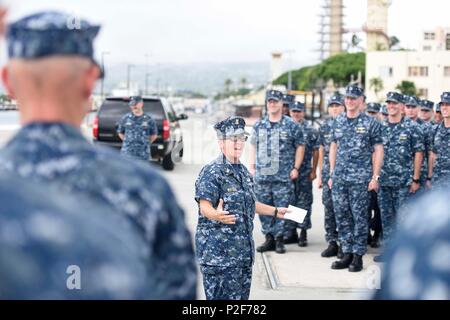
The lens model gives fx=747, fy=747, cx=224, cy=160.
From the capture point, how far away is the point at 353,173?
24.2 ft

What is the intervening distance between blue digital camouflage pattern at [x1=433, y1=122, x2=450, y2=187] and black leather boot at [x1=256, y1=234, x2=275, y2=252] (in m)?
1.88

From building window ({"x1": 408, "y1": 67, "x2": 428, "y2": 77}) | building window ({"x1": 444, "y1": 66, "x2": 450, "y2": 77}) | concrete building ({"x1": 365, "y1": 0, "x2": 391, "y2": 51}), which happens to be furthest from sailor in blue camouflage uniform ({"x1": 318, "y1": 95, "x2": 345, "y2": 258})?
concrete building ({"x1": 365, "y1": 0, "x2": 391, "y2": 51})

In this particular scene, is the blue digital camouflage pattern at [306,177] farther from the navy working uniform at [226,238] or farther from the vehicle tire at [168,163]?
the vehicle tire at [168,163]

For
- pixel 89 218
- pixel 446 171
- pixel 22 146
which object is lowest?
pixel 446 171

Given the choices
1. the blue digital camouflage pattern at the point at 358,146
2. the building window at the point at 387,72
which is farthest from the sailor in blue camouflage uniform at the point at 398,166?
the building window at the point at 387,72

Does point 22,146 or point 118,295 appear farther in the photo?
point 22,146

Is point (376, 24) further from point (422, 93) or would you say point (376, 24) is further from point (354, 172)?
point (354, 172)

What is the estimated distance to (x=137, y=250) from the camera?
1594 mm

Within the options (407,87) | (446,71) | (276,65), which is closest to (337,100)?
(407,87)
